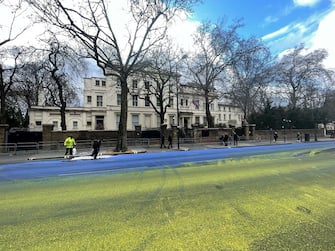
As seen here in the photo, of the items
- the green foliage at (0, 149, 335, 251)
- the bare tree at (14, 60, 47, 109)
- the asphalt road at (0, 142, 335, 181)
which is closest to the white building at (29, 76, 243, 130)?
the bare tree at (14, 60, 47, 109)

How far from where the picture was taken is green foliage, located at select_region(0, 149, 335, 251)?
12.5ft

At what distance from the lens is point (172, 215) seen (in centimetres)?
498

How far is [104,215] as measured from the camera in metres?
5.09

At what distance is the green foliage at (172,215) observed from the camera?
3.82 meters

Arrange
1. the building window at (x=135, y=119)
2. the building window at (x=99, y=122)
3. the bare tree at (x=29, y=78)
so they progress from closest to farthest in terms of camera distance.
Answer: the bare tree at (x=29, y=78)
the building window at (x=99, y=122)
the building window at (x=135, y=119)

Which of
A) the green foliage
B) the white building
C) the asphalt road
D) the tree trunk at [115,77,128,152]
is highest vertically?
the white building

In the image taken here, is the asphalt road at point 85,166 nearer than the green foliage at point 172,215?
No

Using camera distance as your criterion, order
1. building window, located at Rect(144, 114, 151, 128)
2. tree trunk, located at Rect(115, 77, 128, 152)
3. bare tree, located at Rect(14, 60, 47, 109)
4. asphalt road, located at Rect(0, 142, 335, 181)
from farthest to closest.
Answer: building window, located at Rect(144, 114, 151, 128) < bare tree, located at Rect(14, 60, 47, 109) < tree trunk, located at Rect(115, 77, 128, 152) < asphalt road, located at Rect(0, 142, 335, 181)

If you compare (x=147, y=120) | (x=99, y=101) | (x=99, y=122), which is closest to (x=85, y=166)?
(x=99, y=122)

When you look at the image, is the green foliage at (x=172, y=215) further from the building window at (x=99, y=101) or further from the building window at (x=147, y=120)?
the building window at (x=147, y=120)

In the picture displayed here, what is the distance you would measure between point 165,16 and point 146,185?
19.8m

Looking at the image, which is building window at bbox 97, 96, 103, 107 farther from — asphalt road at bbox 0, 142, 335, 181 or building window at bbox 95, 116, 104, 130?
asphalt road at bbox 0, 142, 335, 181

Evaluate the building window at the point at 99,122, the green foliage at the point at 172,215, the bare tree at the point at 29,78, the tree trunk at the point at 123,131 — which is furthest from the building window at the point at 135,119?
the green foliage at the point at 172,215

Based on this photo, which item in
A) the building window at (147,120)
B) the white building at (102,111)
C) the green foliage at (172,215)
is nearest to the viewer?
the green foliage at (172,215)
